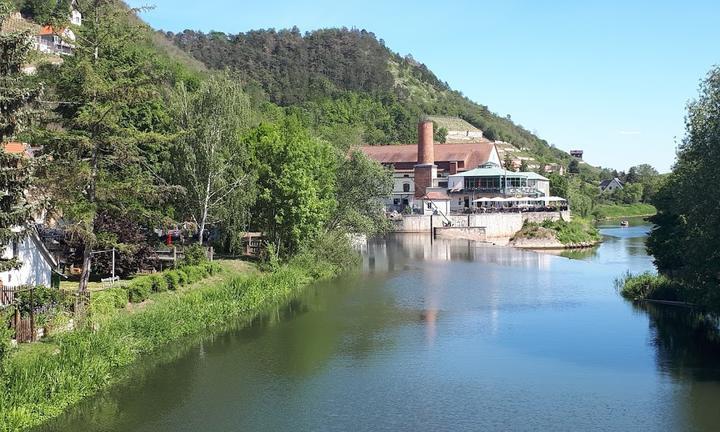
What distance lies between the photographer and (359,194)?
50.4 meters

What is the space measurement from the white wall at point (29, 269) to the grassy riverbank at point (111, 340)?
314cm

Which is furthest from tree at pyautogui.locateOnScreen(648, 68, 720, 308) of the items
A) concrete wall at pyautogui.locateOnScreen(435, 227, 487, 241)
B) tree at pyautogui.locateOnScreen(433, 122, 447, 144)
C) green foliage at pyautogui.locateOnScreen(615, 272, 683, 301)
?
tree at pyautogui.locateOnScreen(433, 122, 447, 144)

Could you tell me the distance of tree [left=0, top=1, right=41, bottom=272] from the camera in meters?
16.2

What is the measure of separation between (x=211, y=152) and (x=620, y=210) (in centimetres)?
9679

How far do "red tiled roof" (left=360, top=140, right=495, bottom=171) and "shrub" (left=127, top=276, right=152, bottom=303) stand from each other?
71.4 m

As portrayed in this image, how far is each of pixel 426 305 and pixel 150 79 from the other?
1667cm

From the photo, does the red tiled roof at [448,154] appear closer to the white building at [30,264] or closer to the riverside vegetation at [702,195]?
the riverside vegetation at [702,195]

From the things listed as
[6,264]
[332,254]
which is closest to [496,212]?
[332,254]

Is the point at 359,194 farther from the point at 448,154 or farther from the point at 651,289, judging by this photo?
the point at 448,154

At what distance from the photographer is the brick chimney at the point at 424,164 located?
87.9 m

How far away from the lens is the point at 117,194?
1005 inches

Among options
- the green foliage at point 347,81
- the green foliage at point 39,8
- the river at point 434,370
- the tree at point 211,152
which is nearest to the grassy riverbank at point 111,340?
the river at point 434,370

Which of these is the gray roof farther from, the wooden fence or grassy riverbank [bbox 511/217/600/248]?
the wooden fence

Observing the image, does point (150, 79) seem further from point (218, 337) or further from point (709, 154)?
point (709, 154)
